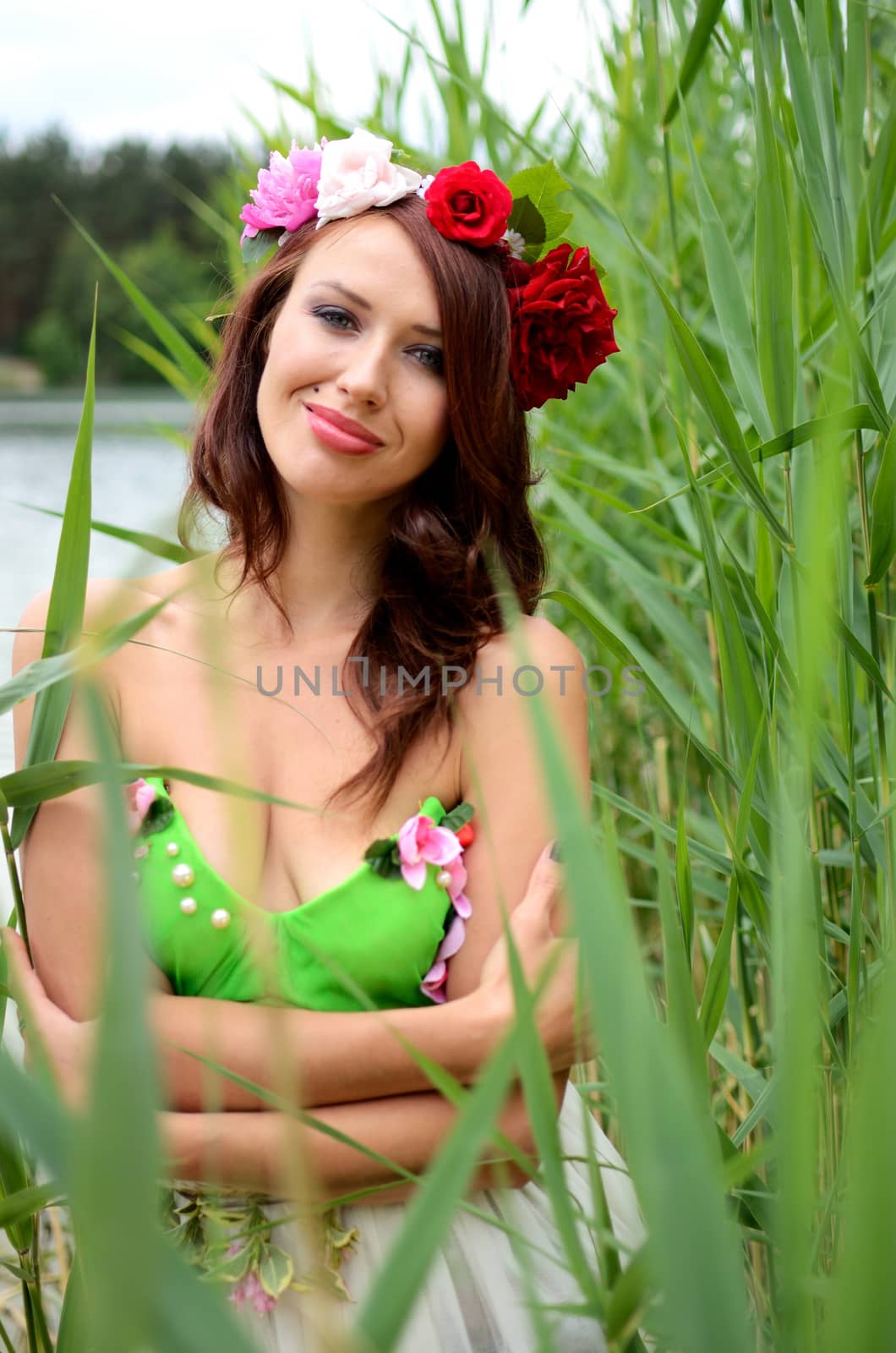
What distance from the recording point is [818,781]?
0.89 m

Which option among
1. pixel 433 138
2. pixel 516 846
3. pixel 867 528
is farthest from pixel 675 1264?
pixel 433 138

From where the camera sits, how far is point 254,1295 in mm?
833

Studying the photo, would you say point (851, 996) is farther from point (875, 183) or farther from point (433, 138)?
point (433, 138)

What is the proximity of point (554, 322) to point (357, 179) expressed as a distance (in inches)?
8.4

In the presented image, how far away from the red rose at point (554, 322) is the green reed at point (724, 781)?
0.09m

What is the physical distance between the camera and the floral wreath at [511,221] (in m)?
1.04

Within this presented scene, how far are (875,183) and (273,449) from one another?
0.51m

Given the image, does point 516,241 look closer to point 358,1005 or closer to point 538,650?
point 538,650

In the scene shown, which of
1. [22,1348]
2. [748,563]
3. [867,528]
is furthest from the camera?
[748,563]

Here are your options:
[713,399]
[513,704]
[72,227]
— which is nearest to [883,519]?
[713,399]

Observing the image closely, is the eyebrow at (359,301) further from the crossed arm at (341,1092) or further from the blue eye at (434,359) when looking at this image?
the crossed arm at (341,1092)

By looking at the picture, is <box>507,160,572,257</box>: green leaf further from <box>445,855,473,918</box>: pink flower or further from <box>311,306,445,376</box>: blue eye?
<box>445,855,473,918</box>: pink flower

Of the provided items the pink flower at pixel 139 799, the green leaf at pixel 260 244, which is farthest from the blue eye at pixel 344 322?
the pink flower at pixel 139 799

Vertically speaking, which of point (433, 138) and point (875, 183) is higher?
point (433, 138)
